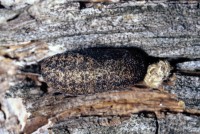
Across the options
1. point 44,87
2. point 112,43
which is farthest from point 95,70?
point 44,87

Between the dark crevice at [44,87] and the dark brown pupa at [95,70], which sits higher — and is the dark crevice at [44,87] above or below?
below

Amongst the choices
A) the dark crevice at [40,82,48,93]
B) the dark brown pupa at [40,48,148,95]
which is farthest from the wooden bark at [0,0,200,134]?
the dark brown pupa at [40,48,148,95]

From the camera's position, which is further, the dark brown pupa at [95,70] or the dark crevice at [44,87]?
the dark crevice at [44,87]

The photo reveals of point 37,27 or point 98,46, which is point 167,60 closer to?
point 98,46

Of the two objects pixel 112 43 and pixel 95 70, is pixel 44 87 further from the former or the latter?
pixel 112 43

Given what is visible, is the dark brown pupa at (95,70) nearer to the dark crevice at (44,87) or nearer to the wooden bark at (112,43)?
the wooden bark at (112,43)

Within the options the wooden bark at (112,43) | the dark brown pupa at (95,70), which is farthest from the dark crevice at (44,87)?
the dark brown pupa at (95,70)
